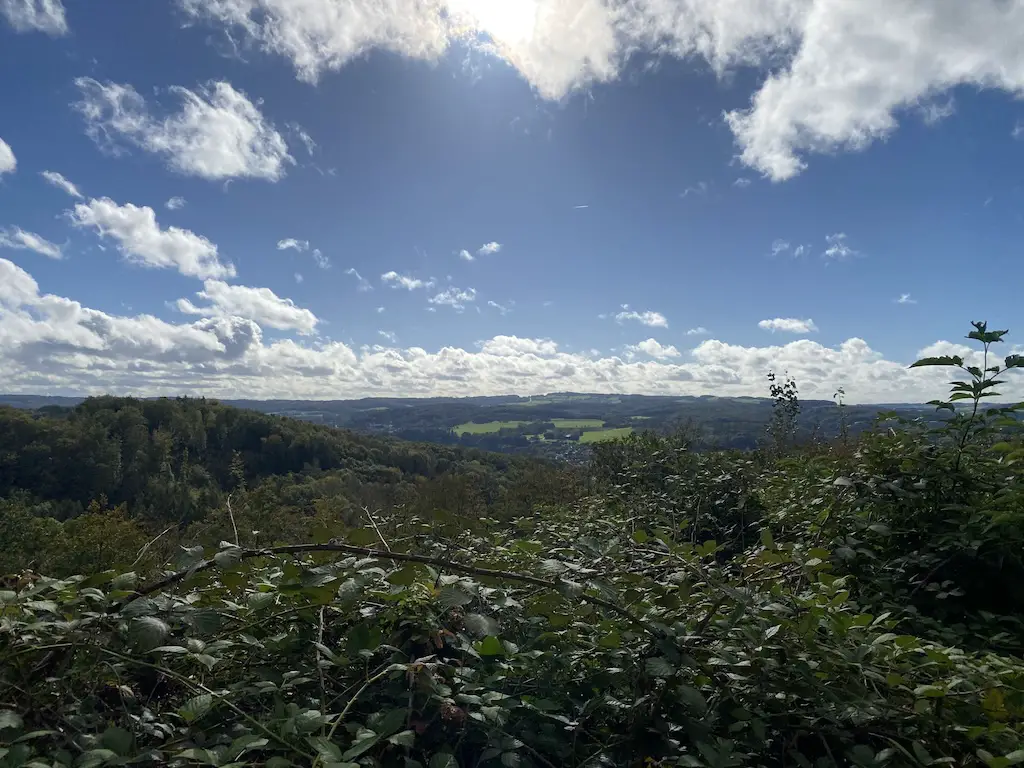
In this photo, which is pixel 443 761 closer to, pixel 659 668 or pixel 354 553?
pixel 659 668

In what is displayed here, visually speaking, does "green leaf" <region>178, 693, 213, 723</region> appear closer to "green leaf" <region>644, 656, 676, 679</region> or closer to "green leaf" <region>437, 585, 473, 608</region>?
"green leaf" <region>437, 585, 473, 608</region>

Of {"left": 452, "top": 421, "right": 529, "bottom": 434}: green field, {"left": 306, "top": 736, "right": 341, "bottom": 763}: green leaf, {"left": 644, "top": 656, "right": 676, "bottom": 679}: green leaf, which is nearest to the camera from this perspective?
{"left": 306, "top": 736, "right": 341, "bottom": 763}: green leaf

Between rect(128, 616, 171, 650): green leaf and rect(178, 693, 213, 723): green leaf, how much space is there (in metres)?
0.16

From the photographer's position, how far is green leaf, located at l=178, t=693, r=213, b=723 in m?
1.26

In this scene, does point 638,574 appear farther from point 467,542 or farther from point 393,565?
point 467,542

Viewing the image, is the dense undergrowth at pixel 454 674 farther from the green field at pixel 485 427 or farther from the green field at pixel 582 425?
the green field at pixel 485 427

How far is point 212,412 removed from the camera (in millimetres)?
108188

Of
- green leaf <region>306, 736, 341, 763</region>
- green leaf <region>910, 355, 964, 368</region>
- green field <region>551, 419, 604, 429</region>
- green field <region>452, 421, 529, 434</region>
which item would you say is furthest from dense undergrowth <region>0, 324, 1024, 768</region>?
green field <region>452, 421, 529, 434</region>

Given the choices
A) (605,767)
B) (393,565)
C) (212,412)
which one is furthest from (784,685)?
(212,412)

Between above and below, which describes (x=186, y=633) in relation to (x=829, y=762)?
above

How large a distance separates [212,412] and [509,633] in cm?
12192

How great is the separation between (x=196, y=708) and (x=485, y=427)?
150m

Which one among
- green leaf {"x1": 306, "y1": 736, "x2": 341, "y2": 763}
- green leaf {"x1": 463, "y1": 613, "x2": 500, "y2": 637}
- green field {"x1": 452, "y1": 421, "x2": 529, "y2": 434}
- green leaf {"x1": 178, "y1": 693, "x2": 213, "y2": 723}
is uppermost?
green leaf {"x1": 463, "y1": 613, "x2": 500, "y2": 637}

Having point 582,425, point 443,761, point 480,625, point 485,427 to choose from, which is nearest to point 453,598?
point 480,625
